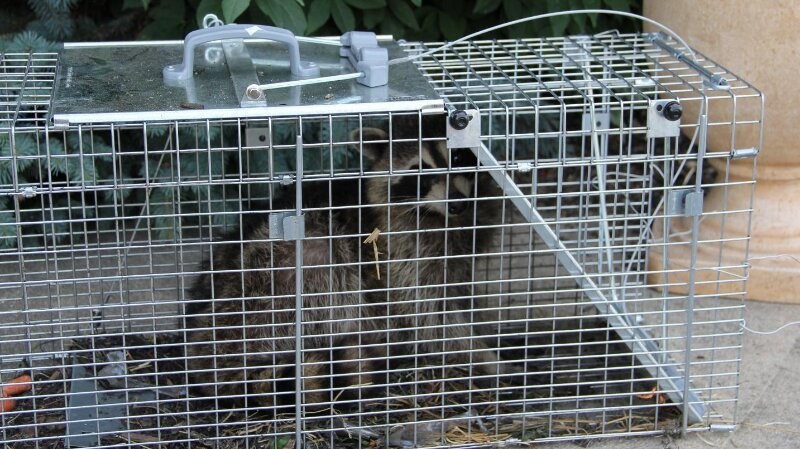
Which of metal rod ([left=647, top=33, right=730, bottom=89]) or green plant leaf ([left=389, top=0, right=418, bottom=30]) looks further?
green plant leaf ([left=389, top=0, right=418, bottom=30])

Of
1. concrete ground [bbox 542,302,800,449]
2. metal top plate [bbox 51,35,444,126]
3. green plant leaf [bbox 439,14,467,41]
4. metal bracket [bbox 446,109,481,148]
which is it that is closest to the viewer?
→ metal top plate [bbox 51,35,444,126]

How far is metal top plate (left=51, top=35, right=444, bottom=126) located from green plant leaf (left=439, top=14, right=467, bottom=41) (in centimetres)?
110

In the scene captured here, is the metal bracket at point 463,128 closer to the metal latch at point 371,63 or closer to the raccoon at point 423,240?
the metal latch at point 371,63

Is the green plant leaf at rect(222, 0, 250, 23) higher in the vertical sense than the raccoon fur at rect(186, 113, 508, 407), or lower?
higher

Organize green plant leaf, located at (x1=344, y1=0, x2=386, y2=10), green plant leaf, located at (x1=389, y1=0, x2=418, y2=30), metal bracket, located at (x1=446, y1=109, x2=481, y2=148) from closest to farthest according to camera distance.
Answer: metal bracket, located at (x1=446, y1=109, x2=481, y2=148) → green plant leaf, located at (x1=344, y1=0, x2=386, y2=10) → green plant leaf, located at (x1=389, y1=0, x2=418, y2=30)

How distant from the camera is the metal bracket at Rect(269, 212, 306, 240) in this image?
254 cm

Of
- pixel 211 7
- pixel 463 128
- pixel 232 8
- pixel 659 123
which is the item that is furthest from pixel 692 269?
pixel 211 7

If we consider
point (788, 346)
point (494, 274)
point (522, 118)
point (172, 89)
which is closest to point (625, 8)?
point (522, 118)

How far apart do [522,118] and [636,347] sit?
1.46m

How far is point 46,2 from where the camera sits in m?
4.08

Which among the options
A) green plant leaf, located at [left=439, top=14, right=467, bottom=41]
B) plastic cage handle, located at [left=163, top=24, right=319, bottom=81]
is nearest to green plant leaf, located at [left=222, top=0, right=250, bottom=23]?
plastic cage handle, located at [left=163, top=24, right=319, bottom=81]

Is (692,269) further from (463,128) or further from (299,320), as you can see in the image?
(299,320)

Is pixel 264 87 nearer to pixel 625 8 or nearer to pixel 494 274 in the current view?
pixel 494 274

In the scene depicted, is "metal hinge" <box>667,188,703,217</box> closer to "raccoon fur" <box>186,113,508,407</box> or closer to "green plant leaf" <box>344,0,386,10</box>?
"raccoon fur" <box>186,113,508,407</box>
